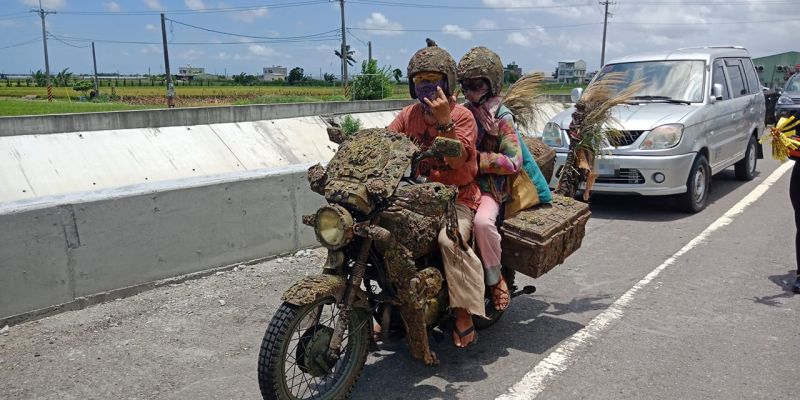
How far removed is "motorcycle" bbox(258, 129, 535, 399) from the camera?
3107 millimetres

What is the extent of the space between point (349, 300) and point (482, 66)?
1.75m

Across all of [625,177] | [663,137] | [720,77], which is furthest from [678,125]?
[720,77]

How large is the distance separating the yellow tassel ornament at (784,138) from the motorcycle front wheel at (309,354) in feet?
13.2

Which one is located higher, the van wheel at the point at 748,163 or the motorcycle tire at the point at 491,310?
the van wheel at the point at 748,163

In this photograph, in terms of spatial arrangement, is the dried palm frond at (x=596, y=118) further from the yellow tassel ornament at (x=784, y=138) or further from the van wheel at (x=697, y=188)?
the van wheel at (x=697, y=188)

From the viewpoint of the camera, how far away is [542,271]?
420cm

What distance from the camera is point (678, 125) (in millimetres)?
8125

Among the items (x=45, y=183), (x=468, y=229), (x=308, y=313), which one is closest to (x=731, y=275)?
(x=468, y=229)

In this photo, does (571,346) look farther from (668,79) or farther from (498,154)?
(668,79)

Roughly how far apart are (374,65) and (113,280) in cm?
2697

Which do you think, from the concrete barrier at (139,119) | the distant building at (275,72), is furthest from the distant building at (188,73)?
the concrete barrier at (139,119)

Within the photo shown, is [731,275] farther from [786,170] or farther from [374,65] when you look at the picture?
[374,65]

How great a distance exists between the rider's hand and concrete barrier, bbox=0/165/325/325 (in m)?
2.93

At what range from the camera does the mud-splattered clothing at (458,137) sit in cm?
377
